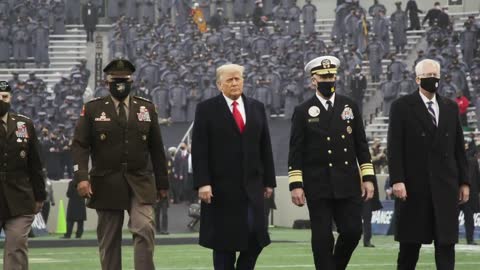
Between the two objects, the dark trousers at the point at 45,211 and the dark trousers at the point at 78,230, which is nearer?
the dark trousers at the point at 78,230

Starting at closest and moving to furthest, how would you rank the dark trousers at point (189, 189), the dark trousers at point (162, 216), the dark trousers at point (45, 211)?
1. the dark trousers at point (162, 216)
2. the dark trousers at point (45, 211)
3. the dark trousers at point (189, 189)

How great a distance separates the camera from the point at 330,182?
45.6 ft

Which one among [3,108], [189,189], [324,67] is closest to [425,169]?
[324,67]

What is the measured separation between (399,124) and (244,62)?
34.7 metres

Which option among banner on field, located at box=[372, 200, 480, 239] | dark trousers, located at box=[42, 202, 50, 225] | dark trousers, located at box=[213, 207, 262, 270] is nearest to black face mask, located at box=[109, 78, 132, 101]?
dark trousers, located at box=[213, 207, 262, 270]

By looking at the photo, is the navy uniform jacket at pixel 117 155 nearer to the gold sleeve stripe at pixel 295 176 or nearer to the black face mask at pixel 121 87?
the black face mask at pixel 121 87

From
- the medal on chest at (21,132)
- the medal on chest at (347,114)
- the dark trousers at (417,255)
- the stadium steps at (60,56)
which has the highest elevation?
the medal on chest at (347,114)

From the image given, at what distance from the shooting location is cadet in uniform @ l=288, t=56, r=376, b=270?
13.9 meters

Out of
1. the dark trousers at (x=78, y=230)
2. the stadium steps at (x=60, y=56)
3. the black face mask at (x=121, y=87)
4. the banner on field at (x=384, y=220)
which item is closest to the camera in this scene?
the black face mask at (x=121, y=87)

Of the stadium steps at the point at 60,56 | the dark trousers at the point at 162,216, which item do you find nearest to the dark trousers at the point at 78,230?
the dark trousers at the point at 162,216

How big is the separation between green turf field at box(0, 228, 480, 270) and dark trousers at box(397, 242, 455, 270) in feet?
15.7

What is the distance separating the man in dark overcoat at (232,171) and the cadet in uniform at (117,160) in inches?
17.5

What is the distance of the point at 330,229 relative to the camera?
14.0 m

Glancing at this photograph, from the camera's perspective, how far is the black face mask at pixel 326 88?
1414cm
